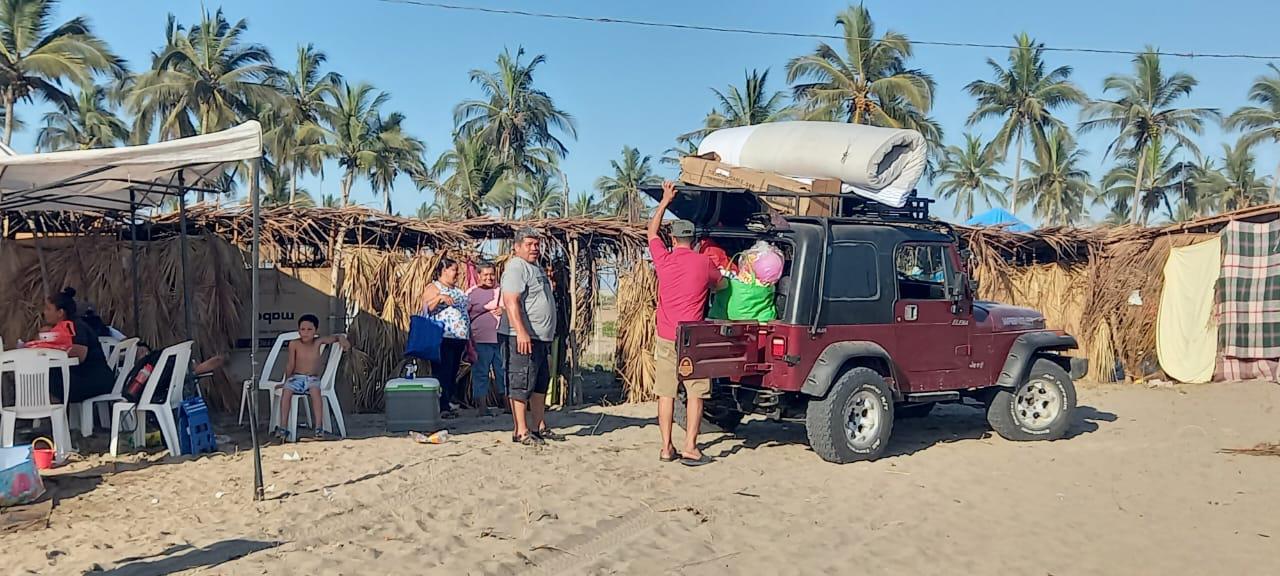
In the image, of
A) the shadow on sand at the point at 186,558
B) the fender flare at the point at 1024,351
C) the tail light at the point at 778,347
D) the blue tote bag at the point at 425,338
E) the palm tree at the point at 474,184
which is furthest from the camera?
the palm tree at the point at 474,184

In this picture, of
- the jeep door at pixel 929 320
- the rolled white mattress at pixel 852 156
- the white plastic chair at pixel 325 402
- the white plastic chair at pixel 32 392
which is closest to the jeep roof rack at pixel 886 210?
the rolled white mattress at pixel 852 156

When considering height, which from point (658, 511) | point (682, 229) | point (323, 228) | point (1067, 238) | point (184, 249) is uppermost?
point (1067, 238)

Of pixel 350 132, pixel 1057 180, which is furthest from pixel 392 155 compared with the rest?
pixel 1057 180

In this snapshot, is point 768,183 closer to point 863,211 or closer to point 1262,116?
point 863,211

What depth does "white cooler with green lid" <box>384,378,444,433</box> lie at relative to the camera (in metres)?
8.20

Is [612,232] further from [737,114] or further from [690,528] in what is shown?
[737,114]

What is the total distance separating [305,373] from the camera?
7.97 meters

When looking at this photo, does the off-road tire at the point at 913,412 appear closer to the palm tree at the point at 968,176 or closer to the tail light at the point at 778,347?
the tail light at the point at 778,347

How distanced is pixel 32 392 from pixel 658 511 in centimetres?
462

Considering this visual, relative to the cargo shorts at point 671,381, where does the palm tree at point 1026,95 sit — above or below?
above

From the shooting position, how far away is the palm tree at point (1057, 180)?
131 ft

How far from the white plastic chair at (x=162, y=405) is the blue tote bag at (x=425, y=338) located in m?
2.27

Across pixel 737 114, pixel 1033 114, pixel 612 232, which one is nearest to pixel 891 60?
pixel 737 114

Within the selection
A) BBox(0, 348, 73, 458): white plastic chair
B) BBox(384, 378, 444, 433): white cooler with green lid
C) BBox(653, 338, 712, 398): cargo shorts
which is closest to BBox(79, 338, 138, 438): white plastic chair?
BBox(0, 348, 73, 458): white plastic chair
